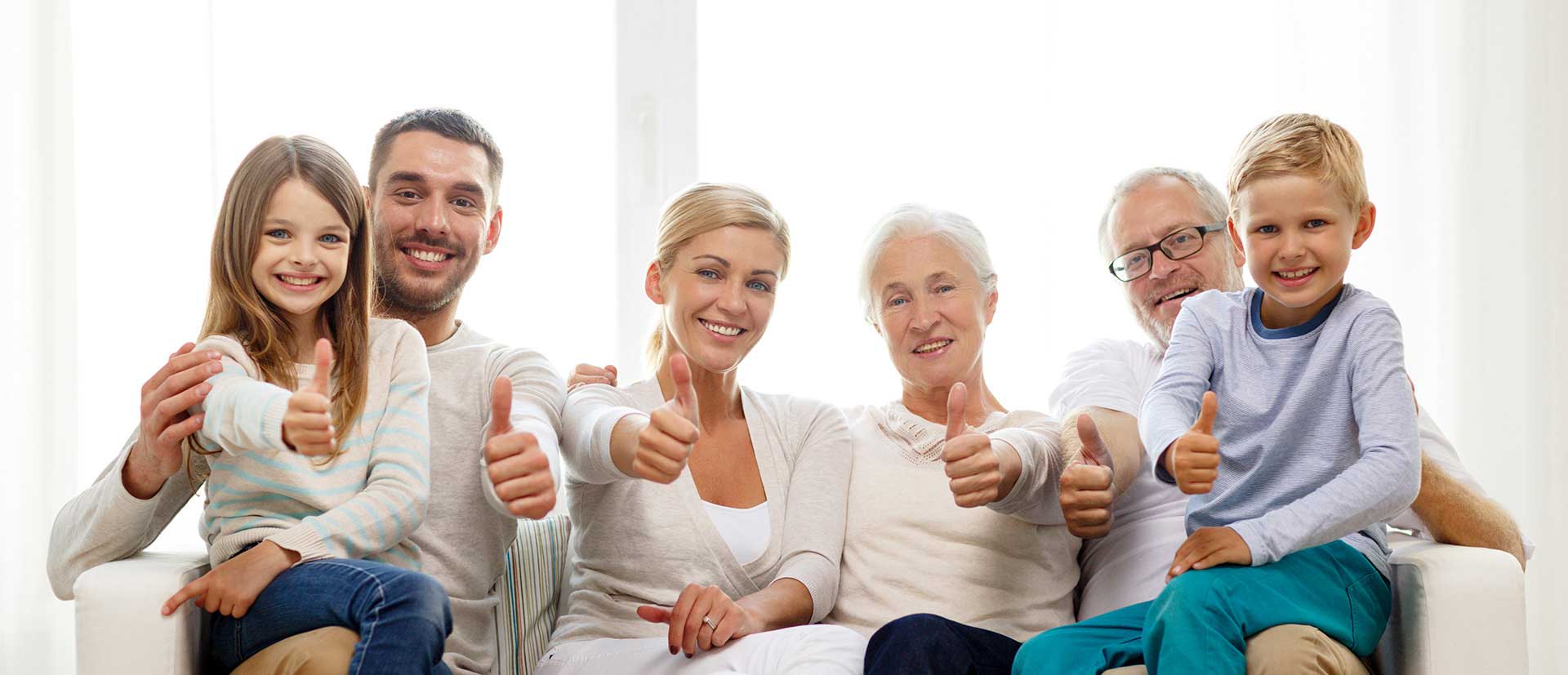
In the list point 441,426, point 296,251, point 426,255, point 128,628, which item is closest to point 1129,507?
point 441,426

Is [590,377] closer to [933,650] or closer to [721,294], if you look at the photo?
[721,294]

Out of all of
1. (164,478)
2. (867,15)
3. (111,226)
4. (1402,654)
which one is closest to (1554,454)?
(1402,654)

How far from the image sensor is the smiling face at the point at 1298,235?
151 centimetres

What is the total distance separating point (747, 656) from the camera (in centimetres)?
160

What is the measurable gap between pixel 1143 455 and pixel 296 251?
4.28 ft

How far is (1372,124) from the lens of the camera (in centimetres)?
278

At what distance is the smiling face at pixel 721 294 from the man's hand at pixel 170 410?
660 mm

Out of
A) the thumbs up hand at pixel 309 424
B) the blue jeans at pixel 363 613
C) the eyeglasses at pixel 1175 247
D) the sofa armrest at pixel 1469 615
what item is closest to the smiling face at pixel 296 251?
the thumbs up hand at pixel 309 424

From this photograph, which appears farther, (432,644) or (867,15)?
(867,15)

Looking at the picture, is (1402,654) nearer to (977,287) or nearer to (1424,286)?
(977,287)

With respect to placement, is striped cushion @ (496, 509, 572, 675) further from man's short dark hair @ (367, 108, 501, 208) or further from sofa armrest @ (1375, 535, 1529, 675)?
sofa armrest @ (1375, 535, 1529, 675)

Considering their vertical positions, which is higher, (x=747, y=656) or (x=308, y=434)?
(x=308, y=434)

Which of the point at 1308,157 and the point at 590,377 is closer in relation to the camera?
the point at 1308,157

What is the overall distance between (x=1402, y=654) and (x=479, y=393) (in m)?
1.36
